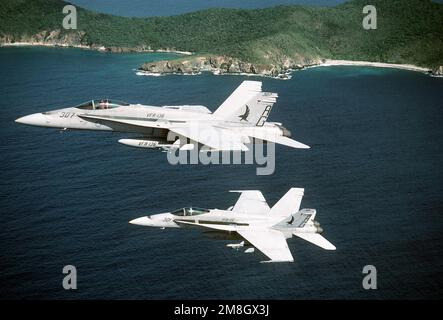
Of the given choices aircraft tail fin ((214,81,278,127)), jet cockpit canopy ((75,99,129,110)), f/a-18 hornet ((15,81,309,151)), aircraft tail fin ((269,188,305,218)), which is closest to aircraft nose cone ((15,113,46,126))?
f/a-18 hornet ((15,81,309,151))

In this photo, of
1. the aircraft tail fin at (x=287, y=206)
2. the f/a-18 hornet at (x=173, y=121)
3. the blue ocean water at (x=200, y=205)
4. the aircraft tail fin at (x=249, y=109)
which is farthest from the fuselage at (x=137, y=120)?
the blue ocean water at (x=200, y=205)

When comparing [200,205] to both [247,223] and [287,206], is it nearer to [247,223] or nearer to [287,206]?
[287,206]

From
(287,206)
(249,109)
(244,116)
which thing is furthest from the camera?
(287,206)

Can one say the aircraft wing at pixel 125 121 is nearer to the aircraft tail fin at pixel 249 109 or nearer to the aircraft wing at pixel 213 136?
the aircraft wing at pixel 213 136

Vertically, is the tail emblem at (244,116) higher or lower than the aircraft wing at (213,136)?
higher

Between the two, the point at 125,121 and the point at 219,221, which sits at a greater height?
the point at 125,121

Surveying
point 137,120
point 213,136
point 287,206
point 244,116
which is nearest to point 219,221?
point 287,206
